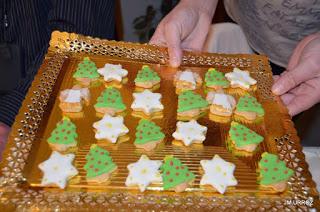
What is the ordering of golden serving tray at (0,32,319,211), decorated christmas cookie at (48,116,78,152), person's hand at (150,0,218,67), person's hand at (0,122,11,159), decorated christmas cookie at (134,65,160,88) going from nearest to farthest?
golden serving tray at (0,32,319,211) < decorated christmas cookie at (48,116,78,152) < person's hand at (0,122,11,159) < decorated christmas cookie at (134,65,160,88) < person's hand at (150,0,218,67)

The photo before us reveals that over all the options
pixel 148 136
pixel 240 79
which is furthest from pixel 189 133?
pixel 240 79

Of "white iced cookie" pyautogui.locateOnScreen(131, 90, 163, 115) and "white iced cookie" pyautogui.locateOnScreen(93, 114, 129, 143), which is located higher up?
"white iced cookie" pyautogui.locateOnScreen(131, 90, 163, 115)

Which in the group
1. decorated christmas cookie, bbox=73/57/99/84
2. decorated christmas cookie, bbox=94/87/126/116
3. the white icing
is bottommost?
decorated christmas cookie, bbox=94/87/126/116

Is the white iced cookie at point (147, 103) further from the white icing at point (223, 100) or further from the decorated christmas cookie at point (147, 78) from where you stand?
the white icing at point (223, 100)

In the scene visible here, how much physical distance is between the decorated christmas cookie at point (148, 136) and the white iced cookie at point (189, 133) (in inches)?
1.9

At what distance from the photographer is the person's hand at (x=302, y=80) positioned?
1.33 m

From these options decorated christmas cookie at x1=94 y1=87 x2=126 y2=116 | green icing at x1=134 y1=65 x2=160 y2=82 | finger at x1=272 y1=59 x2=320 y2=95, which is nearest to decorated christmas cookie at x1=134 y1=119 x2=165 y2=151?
decorated christmas cookie at x1=94 y1=87 x2=126 y2=116

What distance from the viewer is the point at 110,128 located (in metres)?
1.12

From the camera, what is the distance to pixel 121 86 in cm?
133

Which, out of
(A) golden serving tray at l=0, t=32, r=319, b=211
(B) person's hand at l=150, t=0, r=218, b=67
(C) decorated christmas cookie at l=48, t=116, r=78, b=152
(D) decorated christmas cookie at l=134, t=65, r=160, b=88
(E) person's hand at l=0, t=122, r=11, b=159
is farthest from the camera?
(B) person's hand at l=150, t=0, r=218, b=67

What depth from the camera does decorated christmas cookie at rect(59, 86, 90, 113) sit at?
119 centimetres

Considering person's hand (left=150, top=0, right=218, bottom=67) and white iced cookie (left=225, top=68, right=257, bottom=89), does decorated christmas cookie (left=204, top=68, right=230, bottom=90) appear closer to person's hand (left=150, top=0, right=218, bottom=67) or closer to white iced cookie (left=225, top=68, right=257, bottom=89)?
white iced cookie (left=225, top=68, right=257, bottom=89)

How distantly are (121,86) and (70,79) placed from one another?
0.56 feet

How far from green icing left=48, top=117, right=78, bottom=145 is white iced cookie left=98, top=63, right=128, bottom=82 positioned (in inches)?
9.6
